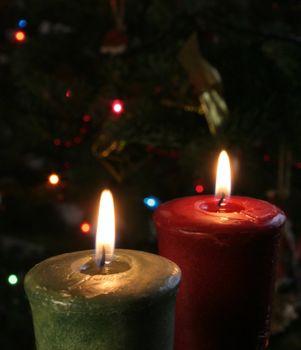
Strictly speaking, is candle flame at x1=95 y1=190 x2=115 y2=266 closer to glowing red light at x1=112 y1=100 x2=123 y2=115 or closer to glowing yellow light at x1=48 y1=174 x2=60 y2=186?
glowing red light at x1=112 y1=100 x2=123 y2=115

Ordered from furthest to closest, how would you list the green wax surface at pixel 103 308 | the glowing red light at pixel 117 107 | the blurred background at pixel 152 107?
the glowing red light at pixel 117 107 < the blurred background at pixel 152 107 < the green wax surface at pixel 103 308

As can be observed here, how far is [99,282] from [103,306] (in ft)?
0.13

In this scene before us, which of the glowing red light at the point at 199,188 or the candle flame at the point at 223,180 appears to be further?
the glowing red light at the point at 199,188

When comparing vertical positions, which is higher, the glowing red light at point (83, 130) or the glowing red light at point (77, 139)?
the glowing red light at point (83, 130)

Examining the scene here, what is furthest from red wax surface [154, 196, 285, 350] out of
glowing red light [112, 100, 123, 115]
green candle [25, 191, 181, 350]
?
glowing red light [112, 100, 123, 115]

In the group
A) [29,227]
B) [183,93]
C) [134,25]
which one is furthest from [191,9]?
[29,227]

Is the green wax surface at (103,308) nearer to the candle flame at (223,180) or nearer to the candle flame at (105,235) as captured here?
the candle flame at (105,235)

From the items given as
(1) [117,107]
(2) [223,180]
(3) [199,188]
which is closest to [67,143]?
(1) [117,107]

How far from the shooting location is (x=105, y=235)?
1.93 feet

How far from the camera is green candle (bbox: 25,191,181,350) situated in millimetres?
463

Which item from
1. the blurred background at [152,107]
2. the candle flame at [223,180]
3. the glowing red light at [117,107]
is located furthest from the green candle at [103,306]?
the glowing red light at [117,107]

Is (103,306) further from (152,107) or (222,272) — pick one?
(152,107)

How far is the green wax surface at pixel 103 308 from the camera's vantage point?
46cm

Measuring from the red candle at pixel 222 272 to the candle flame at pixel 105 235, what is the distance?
0.08 m
